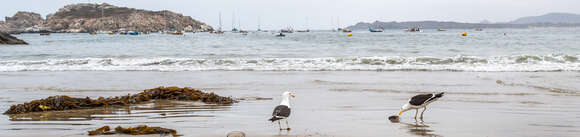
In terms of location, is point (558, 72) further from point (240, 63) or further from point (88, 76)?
point (88, 76)

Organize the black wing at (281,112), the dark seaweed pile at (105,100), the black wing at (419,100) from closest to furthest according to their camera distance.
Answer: the black wing at (281,112), the black wing at (419,100), the dark seaweed pile at (105,100)

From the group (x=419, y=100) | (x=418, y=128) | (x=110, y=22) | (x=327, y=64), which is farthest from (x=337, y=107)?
(x=110, y=22)

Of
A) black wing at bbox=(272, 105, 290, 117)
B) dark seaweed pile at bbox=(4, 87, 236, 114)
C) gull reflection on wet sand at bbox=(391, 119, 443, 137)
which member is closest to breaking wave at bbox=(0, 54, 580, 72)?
dark seaweed pile at bbox=(4, 87, 236, 114)

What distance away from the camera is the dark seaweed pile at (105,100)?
304 inches

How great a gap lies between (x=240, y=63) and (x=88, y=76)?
22.9 feet

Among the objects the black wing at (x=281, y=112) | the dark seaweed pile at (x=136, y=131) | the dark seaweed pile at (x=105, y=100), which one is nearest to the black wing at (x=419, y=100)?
the black wing at (x=281, y=112)

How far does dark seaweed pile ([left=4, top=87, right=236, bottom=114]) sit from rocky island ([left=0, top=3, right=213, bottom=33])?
152013 millimetres

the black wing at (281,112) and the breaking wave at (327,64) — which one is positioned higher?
the black wing at (281,112)

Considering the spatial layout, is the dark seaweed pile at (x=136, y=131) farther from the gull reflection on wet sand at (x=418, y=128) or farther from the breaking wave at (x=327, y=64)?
the breaking wave at (x=327, y=64)

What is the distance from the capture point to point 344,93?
10.1m

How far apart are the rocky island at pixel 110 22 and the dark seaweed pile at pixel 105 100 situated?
152 meters

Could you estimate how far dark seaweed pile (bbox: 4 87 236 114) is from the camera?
25.3 feet

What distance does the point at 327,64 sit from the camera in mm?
18953

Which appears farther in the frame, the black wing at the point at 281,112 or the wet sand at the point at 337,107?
the wet sand at the point at 337,107
